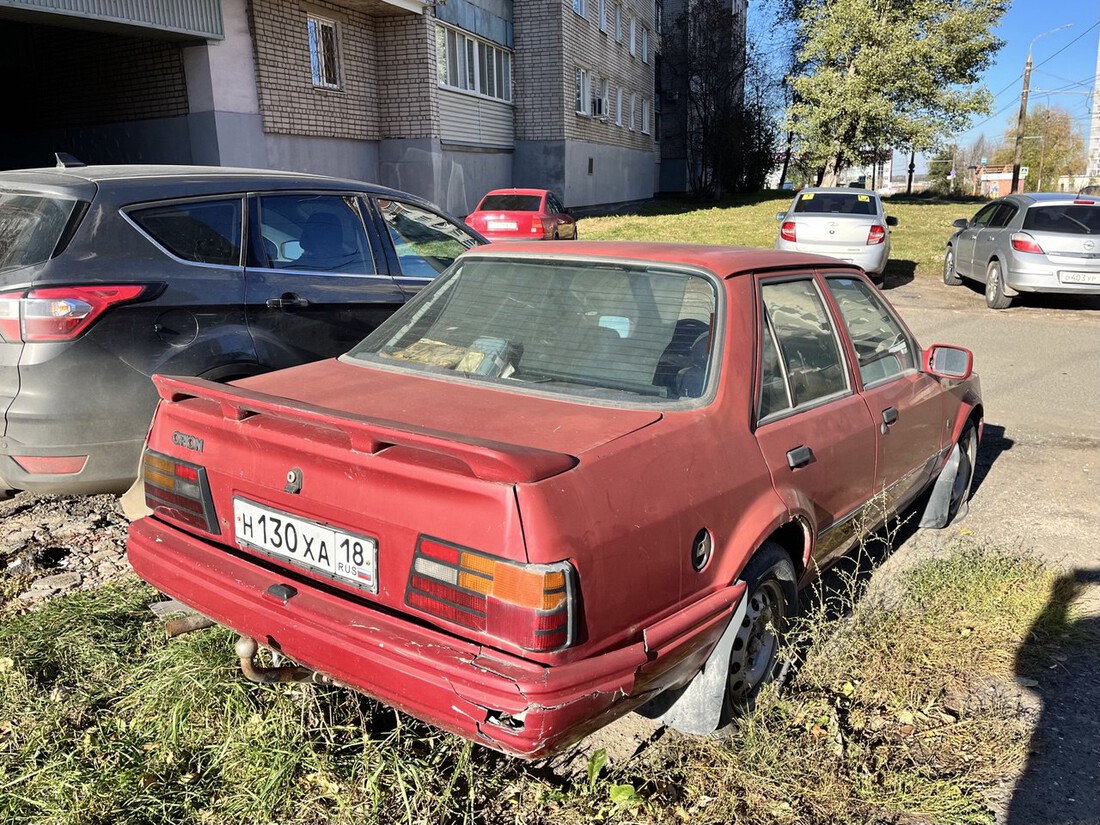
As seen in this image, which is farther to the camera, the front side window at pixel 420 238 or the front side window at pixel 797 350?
the front side window at pixel 420 238

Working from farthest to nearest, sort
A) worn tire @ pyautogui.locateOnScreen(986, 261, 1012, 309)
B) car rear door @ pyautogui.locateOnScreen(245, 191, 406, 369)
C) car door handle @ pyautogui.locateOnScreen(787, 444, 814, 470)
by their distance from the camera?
→ 1. worn tire @ pyautogui.locateOnScreen(986, 261, 1012, 309)
2. car rear door @ pyautogui.locateOnScreen(245, 191, 406, 369)
3. car door handle @ pyautogui.locateOnScreen(787, 444, 814, 470)

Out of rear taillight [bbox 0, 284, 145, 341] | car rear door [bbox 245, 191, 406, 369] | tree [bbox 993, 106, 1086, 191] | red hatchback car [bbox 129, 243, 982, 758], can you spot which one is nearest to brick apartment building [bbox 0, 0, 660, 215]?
car rear door [bbox 245, 191, 406, 369]

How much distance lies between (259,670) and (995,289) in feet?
42.7

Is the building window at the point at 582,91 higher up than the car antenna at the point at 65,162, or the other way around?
the building window at the point at 582,91

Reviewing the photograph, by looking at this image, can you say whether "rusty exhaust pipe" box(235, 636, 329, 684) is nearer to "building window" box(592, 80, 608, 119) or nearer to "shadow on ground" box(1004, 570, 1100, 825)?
"shadow on ground" box(1004, 570, 1100, 825)

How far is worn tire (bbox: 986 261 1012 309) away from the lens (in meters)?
12.5

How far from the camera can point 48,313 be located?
3.52 meters

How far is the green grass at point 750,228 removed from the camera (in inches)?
722

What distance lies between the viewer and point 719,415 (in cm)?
261

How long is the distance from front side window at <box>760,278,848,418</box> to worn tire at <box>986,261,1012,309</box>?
10.7m

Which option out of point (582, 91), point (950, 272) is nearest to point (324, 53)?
point (950, 272)

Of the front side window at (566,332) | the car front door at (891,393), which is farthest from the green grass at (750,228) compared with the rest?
the front side window at (566,332)

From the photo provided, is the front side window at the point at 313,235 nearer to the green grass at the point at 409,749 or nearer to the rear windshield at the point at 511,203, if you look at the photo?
the green grass at the point at 409,749

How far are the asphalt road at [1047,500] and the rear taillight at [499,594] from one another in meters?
1.61
